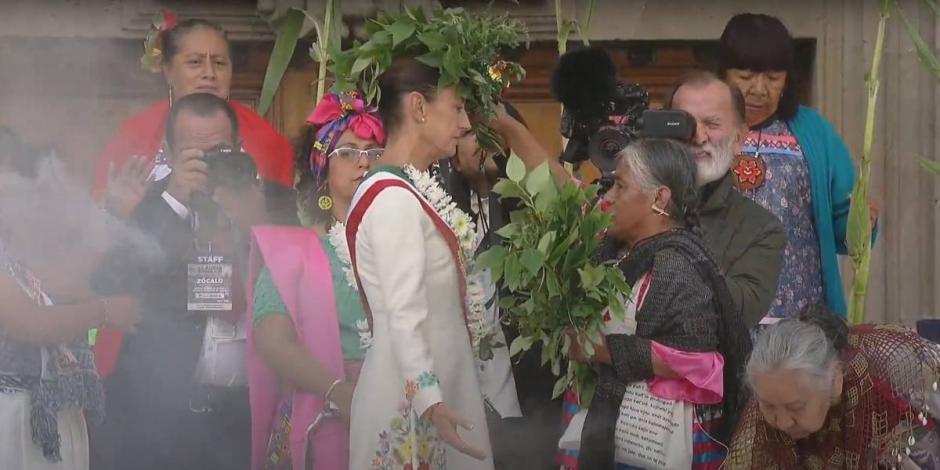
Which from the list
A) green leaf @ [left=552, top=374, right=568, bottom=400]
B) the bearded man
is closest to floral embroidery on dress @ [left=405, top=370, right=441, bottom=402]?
green leaf @ [left=552, top=374, right=568, bottom=400]

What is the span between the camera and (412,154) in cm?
453

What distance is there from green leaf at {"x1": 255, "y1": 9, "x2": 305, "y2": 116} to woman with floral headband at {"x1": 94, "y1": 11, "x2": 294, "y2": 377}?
10 centimetres

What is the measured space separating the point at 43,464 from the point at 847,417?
6.49ft

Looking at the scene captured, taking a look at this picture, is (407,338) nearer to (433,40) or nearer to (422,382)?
(422,382)

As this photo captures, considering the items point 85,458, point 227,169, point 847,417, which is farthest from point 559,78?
point 85,458

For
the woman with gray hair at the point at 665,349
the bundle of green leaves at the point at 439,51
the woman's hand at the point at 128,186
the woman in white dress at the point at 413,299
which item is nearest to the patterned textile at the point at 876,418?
the woman with gray hair at the point at 665,349

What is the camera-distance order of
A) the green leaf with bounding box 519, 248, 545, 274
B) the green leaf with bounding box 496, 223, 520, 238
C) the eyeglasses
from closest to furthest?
1. the green leaf with bounding box 519, 248, 545, 274
2. the green leaf with bounding box 496, 223, 520, 238
3. the eyeglasses

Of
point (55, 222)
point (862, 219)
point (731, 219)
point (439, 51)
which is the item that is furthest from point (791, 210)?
point (55, 222)

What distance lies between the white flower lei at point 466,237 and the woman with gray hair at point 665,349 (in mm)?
268

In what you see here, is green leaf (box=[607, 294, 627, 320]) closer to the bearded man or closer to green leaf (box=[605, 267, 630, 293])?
green leaf (box=[605, 267, 630, 293])

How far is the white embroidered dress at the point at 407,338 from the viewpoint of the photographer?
4297mm

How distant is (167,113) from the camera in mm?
5246

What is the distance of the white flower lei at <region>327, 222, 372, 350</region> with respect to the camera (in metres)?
4.72

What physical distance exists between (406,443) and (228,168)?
1.07m
